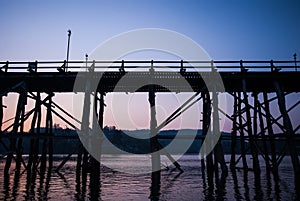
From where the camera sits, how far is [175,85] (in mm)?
15781

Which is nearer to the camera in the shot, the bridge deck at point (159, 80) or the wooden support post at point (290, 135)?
the wooden support post at point (290, 135)

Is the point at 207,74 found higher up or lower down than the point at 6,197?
higher up

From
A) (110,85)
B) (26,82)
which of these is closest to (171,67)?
(110,85)

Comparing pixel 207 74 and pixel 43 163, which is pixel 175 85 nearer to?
pixel 207 74

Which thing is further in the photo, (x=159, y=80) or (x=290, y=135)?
(x=159, y=80)

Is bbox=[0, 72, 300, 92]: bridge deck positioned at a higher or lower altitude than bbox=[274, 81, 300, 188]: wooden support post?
higher

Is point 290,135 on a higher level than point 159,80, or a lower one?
lower

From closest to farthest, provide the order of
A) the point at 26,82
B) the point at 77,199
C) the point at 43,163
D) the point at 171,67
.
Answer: the point at 77,199
the point at 171,67
the point at 26,82
the point at 43,163

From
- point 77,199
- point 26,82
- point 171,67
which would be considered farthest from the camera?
point 26,82

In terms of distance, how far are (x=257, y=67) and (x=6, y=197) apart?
14.0 m

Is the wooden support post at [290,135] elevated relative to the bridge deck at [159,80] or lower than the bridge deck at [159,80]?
lower

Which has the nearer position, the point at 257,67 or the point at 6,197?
the point at 6,197

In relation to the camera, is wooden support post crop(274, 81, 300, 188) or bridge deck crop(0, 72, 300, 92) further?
bridge deck crop(0, 72, 300, 92)

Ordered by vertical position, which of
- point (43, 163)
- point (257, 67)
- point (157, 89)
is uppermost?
point (257, 67)
